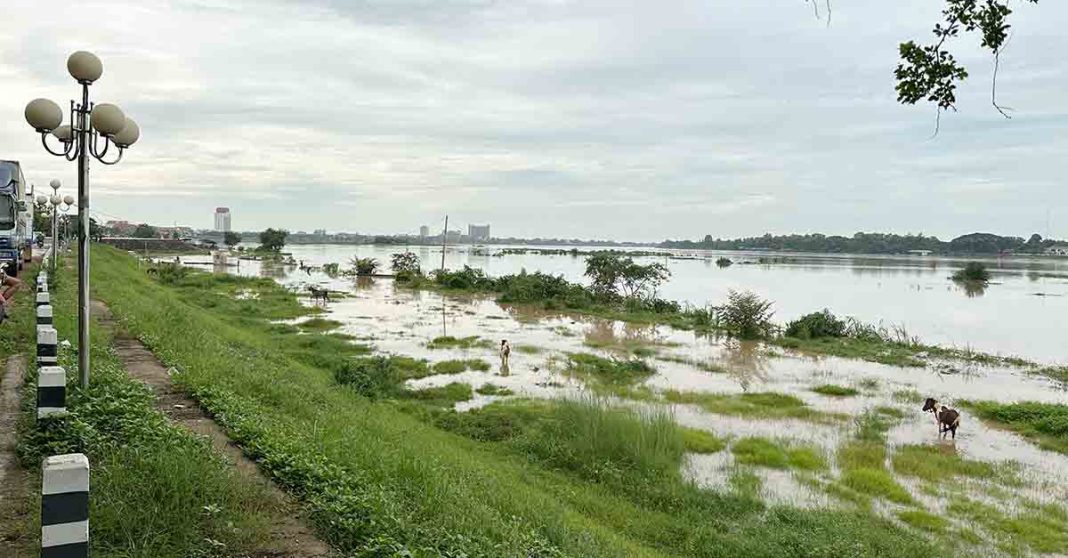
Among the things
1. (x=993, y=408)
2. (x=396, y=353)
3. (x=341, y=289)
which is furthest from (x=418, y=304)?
(x=993, y=408)

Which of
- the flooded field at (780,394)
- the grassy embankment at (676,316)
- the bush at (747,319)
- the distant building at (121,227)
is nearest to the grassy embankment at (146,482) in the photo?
the flooded field at (780,394)

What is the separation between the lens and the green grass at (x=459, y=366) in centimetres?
1888

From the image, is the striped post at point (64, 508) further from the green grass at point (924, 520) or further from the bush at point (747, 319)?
→ the bush at point (747, 319)

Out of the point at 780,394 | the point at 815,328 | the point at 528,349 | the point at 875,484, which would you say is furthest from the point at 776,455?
the point at 815,328

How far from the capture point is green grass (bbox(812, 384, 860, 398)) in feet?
58.5

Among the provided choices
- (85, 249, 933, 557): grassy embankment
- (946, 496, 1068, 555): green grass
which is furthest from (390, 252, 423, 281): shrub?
(946, 496, 1068, 555): green grass

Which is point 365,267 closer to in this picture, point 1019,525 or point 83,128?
point 83,128

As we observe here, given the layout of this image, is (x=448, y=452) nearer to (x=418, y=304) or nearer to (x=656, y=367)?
(x=656, y=367)

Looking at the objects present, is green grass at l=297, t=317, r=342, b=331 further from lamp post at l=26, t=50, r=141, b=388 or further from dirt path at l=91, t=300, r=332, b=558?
lamp post at l=26, t=50, r=141, b=388

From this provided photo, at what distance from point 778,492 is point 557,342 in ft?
52.9

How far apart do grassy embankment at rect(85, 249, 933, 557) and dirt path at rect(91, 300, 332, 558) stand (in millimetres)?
123

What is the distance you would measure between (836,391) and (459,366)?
10176mm

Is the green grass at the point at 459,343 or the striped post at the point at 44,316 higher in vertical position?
the striped post at the point at 44,316

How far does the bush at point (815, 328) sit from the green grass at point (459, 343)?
42.4 feet
